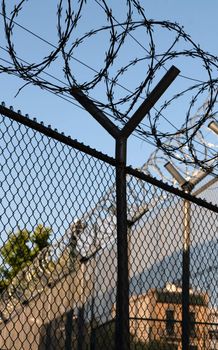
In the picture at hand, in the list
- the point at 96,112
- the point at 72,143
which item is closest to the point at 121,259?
the point at 72,143

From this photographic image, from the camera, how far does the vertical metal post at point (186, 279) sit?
12.4 feet

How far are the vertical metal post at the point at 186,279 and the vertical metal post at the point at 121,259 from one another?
32.2 inches

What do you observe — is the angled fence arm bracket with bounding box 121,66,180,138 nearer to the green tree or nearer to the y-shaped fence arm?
the y-shaped fence arm

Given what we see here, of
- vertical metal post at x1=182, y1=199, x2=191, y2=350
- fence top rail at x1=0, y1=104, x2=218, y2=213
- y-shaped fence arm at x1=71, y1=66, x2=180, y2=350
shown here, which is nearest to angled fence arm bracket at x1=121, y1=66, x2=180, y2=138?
y-shaped fence arm at x1=71, y1=66, x2=180, y2=350

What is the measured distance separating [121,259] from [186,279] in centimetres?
131

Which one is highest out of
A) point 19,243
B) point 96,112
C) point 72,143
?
point 96,112

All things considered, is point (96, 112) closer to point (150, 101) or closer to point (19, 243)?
point (150, 101)

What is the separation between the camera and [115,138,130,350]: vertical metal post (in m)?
3.03

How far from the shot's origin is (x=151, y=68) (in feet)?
10.7

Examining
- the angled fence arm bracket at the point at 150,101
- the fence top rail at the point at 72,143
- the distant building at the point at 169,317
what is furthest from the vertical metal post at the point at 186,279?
the angled fence arm bracket at the point at 150,101

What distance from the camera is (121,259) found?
10.2 ft

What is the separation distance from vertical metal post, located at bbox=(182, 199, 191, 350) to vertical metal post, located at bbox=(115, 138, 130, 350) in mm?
819

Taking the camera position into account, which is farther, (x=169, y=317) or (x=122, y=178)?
(x=169, y=317)

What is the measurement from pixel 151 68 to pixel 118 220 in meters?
0.77
